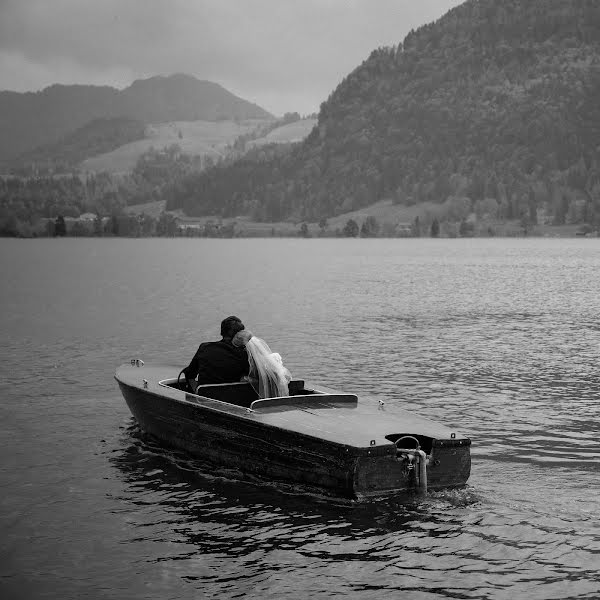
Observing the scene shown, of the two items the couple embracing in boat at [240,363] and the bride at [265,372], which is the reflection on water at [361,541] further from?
the couple embracing in boat at [240,363]

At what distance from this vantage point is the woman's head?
1988 cm

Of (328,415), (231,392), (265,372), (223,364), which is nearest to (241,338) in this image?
(223,364)

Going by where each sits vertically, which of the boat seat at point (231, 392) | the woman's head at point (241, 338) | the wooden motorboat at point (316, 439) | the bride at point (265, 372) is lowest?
the wooden motorboat at point (316, 439)

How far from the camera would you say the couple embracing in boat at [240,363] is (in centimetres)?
1952

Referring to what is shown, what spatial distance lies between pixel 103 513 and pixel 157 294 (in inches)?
2632

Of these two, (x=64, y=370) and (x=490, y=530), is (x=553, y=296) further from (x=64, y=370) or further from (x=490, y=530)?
(x=490, y=530)

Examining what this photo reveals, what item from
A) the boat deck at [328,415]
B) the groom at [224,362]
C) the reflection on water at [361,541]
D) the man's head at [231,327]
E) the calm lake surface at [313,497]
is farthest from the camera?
the groom at [224,362]

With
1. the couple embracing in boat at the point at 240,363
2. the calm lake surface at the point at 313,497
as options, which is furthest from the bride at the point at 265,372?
the calm lake surface at the point at 313,497

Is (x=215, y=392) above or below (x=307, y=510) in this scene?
above

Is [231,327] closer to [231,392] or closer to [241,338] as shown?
[241,338]

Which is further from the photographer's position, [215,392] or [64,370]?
[64,370]

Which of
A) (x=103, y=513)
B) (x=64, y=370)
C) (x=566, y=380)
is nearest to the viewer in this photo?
(x=103, y=513)

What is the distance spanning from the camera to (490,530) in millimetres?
16250

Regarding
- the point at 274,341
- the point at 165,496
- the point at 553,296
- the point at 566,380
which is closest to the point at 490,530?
the point at 165,496
